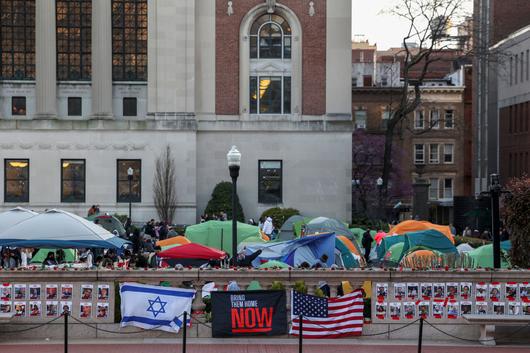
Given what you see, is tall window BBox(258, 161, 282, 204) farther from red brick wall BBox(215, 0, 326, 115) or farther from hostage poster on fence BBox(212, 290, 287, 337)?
hostage poster on fence BBox(212, 290, 287, 337)

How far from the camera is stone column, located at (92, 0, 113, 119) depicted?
58.5 m

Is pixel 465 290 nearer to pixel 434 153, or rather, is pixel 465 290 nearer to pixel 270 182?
pixel 270 182

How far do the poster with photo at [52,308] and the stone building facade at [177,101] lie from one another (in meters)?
36.1

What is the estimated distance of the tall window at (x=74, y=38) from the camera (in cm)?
5969

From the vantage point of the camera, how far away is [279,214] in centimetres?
5812

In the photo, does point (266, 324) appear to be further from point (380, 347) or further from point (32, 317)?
point (32, 317)

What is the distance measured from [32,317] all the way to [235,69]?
3872 cm

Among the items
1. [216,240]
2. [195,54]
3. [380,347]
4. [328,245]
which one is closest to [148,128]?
[195,54]

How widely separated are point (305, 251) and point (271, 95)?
98.7 feet

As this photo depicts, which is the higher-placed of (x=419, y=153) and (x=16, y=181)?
(x=419, y=153)

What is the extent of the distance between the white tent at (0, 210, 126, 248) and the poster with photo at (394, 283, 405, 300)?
8.78m

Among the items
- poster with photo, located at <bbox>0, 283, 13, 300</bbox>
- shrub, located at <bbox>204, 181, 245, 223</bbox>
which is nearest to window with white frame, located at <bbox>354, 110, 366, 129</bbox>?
shrub, located at <bbox>204, 181, 245, 223</bbox>

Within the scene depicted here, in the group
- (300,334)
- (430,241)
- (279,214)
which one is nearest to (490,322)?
(300,334)

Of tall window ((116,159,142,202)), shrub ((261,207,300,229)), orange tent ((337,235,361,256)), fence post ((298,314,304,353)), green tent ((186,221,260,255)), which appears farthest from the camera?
tall window ((116,159,142,202))
